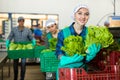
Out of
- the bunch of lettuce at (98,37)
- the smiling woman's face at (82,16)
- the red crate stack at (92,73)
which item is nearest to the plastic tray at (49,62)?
the smiling woman's face at (82,16)

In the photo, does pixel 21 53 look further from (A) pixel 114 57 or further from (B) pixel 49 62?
(A) pixel 114 57

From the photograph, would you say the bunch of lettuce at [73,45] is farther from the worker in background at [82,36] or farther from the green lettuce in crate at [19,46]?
the green lettuce in crate at [19,46]

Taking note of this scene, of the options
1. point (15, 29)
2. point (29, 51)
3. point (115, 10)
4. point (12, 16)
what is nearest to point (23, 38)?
point (15, 29)

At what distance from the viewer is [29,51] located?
4.17 m

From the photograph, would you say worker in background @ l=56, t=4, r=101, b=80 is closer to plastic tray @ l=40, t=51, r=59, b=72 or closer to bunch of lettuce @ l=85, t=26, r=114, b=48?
bunch of lettuce @ l=85, t=26, r=114, b=48

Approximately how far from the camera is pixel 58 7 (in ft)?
27.4

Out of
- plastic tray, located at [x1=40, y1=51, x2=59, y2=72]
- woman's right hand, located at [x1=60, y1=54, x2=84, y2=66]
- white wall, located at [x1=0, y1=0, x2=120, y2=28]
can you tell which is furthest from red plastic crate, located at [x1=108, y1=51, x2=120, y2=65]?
white wall, located at [x1=0, y1=0, x2=120, y2=28]

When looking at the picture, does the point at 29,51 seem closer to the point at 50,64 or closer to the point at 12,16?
the point at 50,64

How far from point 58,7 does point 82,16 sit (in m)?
6.46

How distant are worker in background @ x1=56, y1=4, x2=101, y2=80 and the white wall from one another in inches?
246

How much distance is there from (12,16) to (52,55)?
5726 mm

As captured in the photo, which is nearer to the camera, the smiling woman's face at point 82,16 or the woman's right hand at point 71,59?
the woman's right hand at point 71,59

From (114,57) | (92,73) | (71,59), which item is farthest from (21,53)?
(92,73)

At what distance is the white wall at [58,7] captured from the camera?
8.15 metres
